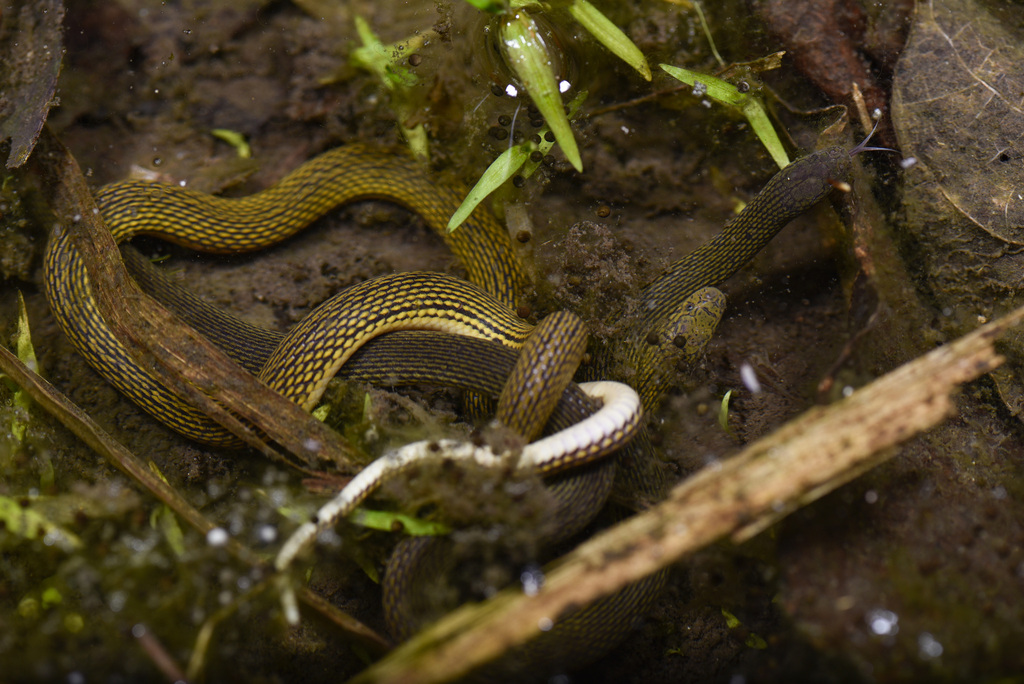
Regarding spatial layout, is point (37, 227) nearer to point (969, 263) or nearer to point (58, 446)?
point (58, 446)

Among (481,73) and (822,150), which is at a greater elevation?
(481,73)

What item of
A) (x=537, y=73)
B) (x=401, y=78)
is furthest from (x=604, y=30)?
(x=401, y=78)

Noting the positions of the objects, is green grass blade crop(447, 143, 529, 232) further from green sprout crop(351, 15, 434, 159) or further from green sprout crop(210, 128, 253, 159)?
green sprout crop(210, 128, 253, 159)

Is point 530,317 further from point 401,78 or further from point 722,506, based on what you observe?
point 401,78

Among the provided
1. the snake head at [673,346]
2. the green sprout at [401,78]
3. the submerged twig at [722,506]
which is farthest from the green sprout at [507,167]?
the submerged twig at [722,506]

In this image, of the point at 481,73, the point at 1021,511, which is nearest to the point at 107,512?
the point at 481,73

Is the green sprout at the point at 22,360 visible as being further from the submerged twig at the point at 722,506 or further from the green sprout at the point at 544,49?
the green sprout at the point at 544,49
